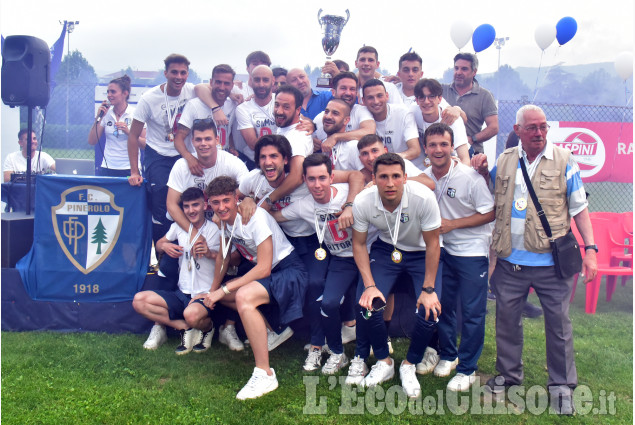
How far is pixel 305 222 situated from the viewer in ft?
15.4

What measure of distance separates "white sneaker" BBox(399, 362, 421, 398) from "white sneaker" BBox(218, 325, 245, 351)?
1.51 m

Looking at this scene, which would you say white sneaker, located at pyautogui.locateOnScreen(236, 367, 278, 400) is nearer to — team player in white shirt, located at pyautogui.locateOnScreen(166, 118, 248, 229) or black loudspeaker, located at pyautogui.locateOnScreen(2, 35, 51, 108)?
team player in white shirt, located at pyautogui.locateOnScreen(166, 118, 248, 229)

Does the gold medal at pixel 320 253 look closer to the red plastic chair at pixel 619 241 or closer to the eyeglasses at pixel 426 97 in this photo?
the eyeglasses at pixel 426 97

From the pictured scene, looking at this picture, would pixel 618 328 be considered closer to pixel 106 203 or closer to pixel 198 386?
pixel 198 386

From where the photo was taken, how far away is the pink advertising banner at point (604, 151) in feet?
31.7

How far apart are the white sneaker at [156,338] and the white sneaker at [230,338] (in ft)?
1.72

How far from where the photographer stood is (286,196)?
468 cm

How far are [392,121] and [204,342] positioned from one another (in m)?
2.73

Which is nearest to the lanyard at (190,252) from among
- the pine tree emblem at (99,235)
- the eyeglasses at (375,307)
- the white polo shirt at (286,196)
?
the white polo shirt at (286,196)

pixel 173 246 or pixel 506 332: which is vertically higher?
pixel 173 246

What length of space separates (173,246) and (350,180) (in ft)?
5.79

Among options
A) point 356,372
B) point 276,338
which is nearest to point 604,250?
point 356,372

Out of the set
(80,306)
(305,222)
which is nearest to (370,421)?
(305,222)

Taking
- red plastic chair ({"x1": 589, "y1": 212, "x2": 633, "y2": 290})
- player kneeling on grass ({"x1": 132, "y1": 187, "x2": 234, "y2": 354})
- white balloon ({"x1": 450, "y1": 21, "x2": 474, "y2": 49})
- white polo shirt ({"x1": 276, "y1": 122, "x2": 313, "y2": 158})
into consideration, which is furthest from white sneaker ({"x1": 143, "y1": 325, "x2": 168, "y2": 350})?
white balloon ({"x1": 450, "y1": 21, "x2": 474, "y2": 49})
